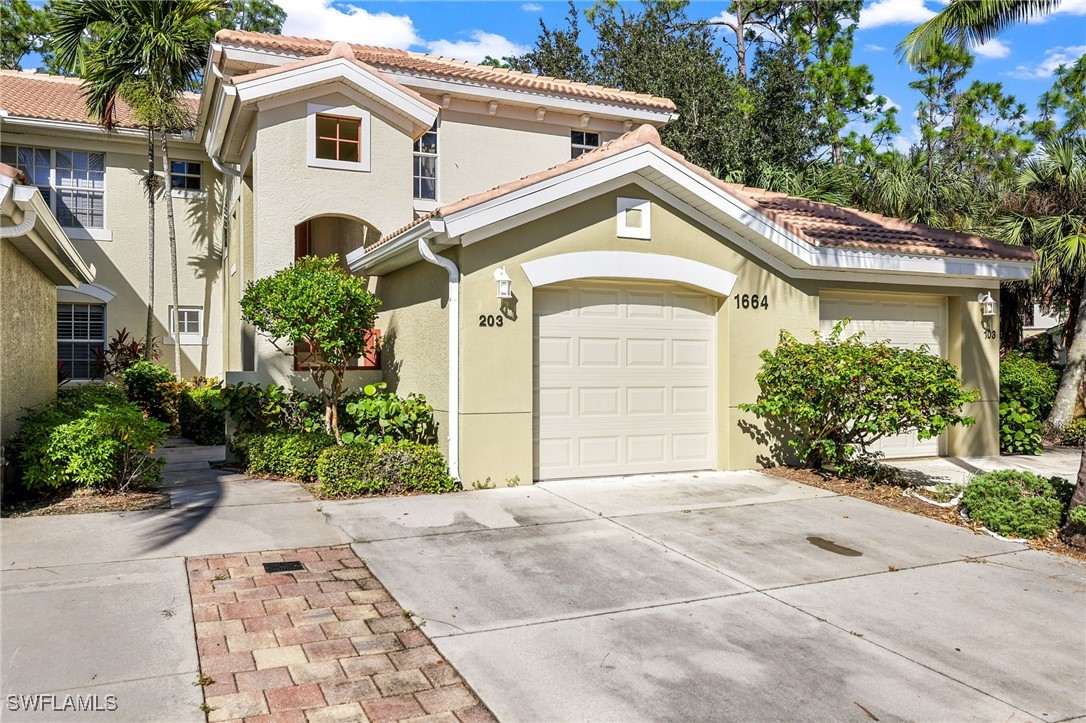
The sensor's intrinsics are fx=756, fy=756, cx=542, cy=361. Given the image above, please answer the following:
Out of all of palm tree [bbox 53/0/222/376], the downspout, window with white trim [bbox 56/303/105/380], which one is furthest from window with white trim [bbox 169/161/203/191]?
the downspout

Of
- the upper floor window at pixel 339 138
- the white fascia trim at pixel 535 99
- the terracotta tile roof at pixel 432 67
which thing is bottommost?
the upper floor window at pixel 339 138

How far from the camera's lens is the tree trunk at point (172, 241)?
1694cm

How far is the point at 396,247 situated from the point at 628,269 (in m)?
3.07

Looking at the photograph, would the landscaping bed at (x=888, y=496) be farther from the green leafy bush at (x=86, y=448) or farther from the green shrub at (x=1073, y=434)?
the green leafy bush at (x=86, y=448)

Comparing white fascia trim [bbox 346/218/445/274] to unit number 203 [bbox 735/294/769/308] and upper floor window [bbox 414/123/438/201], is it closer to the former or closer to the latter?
unit number 203 [bbox 735/294/769/308]

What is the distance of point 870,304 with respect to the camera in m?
11.8

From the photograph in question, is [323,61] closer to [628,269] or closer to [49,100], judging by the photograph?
[628,269]

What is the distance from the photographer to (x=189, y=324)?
1803cm

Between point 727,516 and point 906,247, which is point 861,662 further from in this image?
point 906,247

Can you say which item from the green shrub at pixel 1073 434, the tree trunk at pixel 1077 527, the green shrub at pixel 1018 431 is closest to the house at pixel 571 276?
the green shrub at pixel 1018 431

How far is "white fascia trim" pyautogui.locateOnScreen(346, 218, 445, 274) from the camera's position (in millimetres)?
8680

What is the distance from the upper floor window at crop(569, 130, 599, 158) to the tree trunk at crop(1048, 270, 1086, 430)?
35.8 feet

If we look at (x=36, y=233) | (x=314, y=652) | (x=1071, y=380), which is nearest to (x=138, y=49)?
(x=36, y=233)

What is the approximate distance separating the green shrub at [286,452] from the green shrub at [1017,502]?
A: 7709 millimetres
